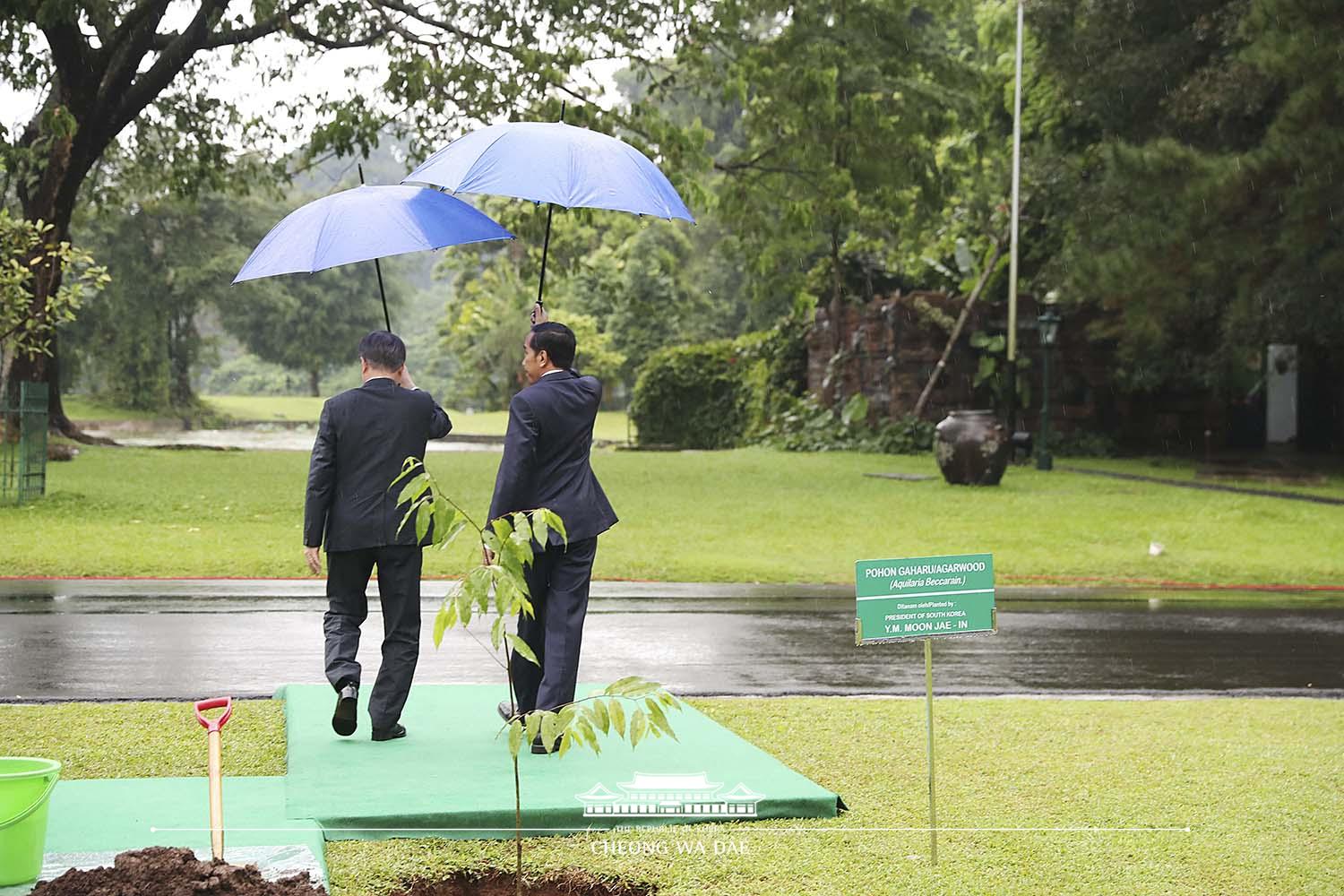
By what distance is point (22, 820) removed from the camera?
4.38 metres

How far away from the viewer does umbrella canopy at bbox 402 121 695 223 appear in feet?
21.4

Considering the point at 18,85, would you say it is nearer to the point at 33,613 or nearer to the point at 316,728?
the point at 33,613

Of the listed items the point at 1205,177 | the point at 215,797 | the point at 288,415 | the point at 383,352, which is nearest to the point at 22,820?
the point at 215,797

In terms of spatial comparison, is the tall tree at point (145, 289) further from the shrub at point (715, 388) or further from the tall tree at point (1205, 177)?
the tall tree at point (1205, 177)

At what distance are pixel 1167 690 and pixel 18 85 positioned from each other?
75.0 ft

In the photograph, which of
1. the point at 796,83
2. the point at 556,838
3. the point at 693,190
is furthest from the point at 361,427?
the point at 796,83

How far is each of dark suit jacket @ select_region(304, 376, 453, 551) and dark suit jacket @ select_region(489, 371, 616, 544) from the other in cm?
52

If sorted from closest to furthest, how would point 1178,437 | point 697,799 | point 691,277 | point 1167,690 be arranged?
point 697,799 < point 1167,690 < point 1178,437 < point 691,277

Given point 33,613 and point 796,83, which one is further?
point 796,83

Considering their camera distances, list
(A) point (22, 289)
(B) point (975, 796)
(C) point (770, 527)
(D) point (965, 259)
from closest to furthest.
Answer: (B) point (975, 796) → (A) point (22, 289) → (C) point (770, 527) → (D) point (965, 259)

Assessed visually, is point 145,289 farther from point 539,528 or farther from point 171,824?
point 539,528

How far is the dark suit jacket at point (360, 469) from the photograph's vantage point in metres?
6.60

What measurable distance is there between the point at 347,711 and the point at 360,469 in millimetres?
1101

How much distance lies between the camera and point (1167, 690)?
354 inches
